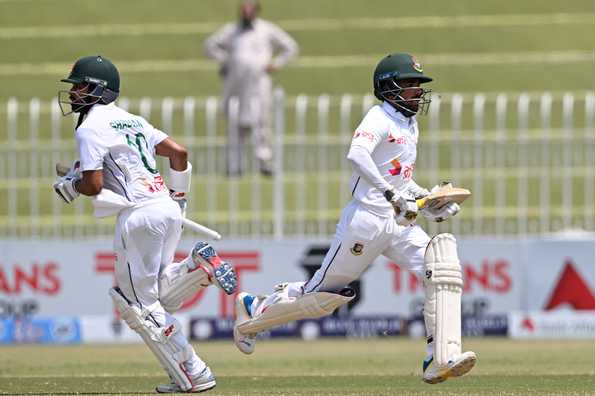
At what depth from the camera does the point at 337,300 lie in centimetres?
866

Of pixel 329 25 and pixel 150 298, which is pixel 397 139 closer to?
pixel 150 298

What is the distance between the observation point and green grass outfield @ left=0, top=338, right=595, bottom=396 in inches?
343

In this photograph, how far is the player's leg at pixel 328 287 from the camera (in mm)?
8531

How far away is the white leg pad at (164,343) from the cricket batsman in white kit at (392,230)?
0.69 m

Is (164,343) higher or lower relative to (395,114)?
lower

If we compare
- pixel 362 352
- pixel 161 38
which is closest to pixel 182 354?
pixel 362 352

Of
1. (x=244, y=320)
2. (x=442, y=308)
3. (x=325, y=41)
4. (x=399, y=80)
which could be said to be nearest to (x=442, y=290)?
(x=442, y=308)

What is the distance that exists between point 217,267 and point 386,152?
3.58ft

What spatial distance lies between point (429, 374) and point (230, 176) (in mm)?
7298

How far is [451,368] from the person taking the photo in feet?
26.3

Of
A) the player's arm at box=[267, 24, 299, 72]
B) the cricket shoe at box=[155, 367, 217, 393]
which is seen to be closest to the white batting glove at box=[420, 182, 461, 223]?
the cricket shoe at box=[155, 367, 217, 393]

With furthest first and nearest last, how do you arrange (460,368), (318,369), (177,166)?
(318,369)
(177,166)
(460,368)

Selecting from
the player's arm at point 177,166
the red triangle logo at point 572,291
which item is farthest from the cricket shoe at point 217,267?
the red triangle logo at point 572,291

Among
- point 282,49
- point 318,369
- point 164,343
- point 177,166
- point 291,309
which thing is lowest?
point 318,369
